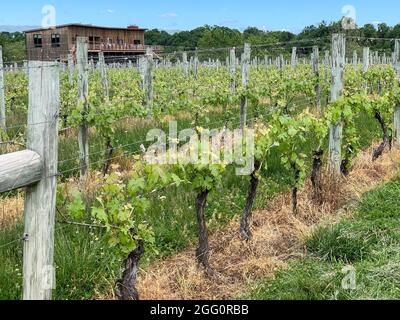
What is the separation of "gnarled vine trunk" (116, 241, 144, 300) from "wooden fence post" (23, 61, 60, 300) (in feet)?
1.65

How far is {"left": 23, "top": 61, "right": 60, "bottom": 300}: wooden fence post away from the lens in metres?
2.93

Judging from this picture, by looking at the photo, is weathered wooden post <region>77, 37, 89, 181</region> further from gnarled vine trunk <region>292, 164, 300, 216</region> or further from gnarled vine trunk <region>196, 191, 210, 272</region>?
gnarled vine trunk <region>196, 191, 210, 272</region>

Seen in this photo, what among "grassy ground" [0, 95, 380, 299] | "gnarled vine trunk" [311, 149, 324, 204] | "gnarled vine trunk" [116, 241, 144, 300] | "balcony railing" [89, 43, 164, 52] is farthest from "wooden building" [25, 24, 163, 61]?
"gnarled vine trunk" [116, 241, 144, 300]

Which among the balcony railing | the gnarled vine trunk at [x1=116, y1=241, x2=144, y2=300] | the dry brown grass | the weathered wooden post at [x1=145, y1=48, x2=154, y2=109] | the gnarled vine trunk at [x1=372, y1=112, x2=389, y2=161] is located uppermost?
the balcony railing

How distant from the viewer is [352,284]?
3.63 meters

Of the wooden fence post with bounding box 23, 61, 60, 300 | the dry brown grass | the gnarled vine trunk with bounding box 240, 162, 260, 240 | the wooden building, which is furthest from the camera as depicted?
the wooden building

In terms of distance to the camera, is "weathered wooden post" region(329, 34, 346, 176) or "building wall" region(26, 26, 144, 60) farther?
"building wall" region(26, 26, 144, 60)

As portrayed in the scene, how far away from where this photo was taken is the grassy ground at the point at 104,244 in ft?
12.3

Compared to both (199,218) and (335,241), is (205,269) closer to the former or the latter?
(199,218)

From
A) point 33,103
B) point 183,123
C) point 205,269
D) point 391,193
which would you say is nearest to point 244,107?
point 183,123

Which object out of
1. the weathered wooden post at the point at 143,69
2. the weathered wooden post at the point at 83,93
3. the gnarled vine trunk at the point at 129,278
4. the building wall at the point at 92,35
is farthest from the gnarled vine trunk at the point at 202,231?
the building wall at the point at 92,35

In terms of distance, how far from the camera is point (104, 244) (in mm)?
4223

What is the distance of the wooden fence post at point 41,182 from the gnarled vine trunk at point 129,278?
0.50 meters

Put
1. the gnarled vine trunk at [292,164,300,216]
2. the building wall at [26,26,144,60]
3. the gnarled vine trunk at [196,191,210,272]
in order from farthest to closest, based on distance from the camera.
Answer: the building wall at [26,26,144,60]
the gnarled vine trunk at [292,164,300,216]
the gnarled vine trunk at [196,191,210,272]
